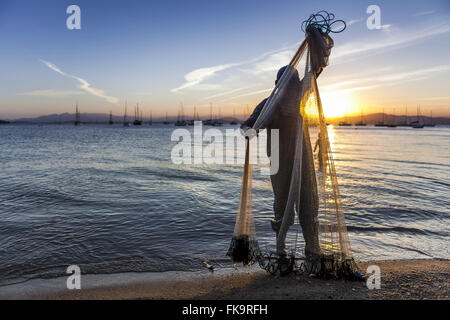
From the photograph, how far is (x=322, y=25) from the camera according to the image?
372cm

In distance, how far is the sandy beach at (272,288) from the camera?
3.20 m

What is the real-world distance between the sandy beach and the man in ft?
1.19

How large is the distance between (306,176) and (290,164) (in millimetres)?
261

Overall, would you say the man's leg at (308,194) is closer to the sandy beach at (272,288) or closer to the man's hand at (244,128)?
the sandy beach at (272,288)

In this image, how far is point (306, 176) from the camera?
3.74m

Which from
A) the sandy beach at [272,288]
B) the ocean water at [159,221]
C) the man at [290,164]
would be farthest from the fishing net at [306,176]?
the ocean water at [159,221]

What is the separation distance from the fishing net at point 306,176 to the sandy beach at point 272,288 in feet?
0.74

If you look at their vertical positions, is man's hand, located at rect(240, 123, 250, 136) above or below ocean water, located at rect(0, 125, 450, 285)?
above

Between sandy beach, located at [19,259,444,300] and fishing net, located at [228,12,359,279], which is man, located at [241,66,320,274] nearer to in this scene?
fishing net, located at [228,12,359,279]

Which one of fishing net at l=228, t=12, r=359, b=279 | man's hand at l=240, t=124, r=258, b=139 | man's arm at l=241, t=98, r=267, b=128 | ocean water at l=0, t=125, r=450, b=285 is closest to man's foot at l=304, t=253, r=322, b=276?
fishing net at l=228, t=12, r=359, b=279

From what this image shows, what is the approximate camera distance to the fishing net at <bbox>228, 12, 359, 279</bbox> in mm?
3598

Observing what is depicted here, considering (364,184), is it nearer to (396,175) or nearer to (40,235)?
(396,175)

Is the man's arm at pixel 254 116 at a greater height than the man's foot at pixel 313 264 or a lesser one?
greater
